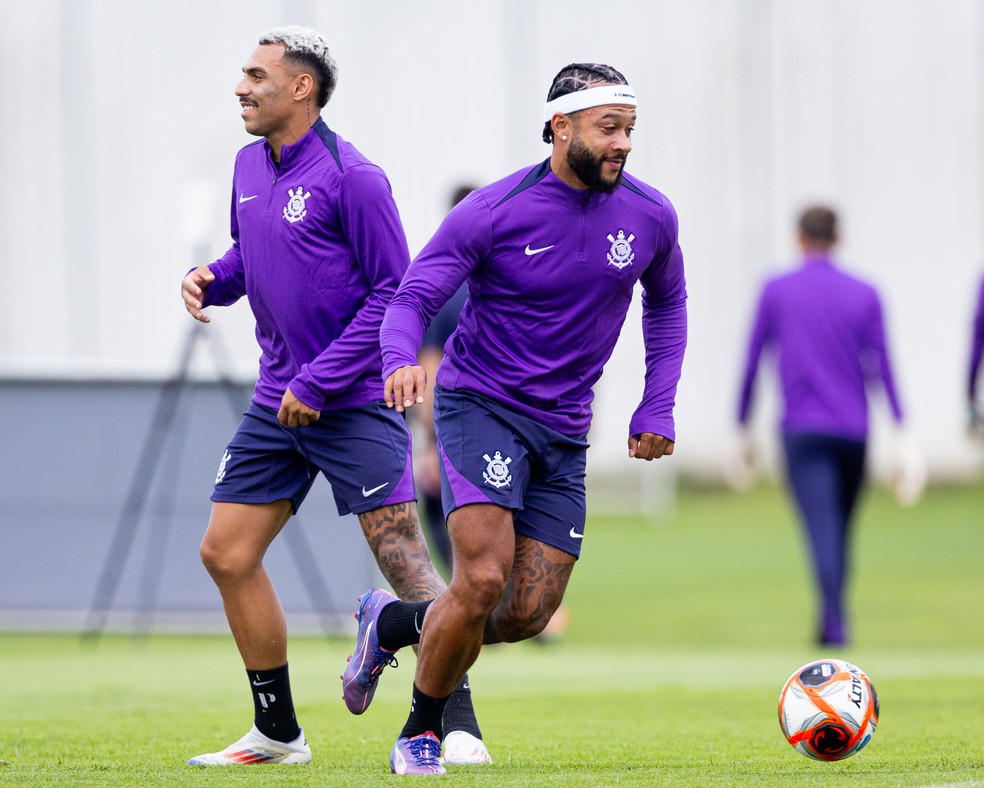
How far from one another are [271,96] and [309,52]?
217 millimetres

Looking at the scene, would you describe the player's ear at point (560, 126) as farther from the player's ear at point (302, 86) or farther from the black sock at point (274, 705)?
the black sock at point (274, 705)

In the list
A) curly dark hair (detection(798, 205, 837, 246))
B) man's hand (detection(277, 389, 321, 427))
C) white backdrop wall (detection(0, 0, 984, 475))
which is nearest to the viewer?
man's hand (detection(277, 389, 321, 427))

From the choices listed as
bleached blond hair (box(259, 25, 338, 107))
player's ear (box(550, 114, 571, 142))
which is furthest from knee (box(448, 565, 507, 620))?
bleached blond hair (box(259, 25, 338, 107))

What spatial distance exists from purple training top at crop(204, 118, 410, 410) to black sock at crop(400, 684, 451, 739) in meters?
0.99

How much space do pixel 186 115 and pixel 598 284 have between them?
16.2 meters

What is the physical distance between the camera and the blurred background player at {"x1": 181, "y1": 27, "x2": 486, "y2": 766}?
5871 millimetres

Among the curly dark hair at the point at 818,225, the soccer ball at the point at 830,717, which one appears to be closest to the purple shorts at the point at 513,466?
the soccer ball at the point at 830,717

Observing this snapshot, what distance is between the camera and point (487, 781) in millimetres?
5246

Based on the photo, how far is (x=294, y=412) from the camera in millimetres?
5734

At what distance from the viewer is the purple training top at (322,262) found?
19.1 ft

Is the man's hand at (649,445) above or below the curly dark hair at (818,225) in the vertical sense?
above

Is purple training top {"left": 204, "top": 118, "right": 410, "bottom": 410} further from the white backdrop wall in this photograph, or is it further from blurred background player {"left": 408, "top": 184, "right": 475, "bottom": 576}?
the white backdrop wall

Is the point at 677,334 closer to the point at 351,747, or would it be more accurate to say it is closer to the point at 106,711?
the point at 351,747

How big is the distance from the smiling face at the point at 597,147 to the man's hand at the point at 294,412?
1.10 meters
